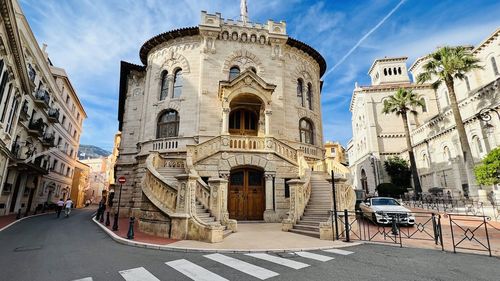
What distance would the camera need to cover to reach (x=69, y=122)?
35.8m

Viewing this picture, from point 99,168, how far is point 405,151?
80.5 meters

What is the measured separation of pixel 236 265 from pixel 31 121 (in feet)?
89.3

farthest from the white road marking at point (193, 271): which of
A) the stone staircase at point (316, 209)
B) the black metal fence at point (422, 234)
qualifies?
the stone staircase at point (316, 209)

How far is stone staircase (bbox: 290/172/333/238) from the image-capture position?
1132cm

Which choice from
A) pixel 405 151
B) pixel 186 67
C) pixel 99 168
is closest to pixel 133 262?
pixel 186 67

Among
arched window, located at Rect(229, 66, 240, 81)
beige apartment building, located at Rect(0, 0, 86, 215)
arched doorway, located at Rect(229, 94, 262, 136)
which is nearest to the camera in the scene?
beige apartment building, located at Rect(0, 0, 86, 215)

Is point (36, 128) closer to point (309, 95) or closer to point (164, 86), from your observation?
point (164, 86)

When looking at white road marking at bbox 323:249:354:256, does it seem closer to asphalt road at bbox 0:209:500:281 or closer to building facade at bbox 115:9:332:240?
asphalt road at bbox 0:209:500:281

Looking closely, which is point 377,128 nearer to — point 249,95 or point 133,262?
point 249,95

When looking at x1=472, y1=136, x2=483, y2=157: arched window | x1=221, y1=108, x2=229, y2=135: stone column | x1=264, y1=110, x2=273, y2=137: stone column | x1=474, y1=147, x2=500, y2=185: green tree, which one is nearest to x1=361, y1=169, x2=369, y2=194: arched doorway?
x1=472, y1=136, x2=483, y2=157: arched window

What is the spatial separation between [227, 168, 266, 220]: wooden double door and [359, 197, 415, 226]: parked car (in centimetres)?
622

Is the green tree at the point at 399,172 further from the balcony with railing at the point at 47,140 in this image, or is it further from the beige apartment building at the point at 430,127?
the balcony with railing at the point at 47,140

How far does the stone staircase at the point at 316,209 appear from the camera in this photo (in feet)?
37.1

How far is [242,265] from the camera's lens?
6.13 m
